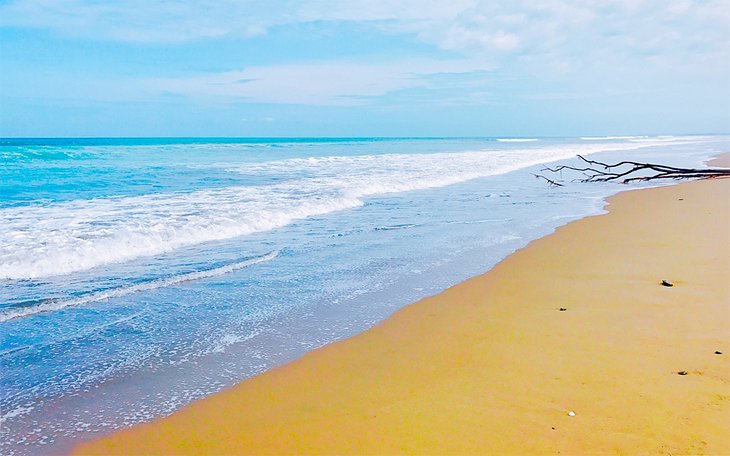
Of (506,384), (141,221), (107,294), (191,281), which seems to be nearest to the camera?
(506,384)

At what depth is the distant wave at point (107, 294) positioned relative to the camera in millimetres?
5199

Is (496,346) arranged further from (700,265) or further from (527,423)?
(700,265)

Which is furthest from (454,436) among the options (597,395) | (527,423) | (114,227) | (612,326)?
(114,227)

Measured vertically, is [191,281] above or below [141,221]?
below

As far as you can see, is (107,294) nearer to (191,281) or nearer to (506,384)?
(191,281)

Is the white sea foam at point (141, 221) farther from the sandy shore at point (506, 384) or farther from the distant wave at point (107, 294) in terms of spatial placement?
the sandy shore at point (506, 384)

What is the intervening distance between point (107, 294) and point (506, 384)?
14.0 feet

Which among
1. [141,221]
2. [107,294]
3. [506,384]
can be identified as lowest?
[107,294]

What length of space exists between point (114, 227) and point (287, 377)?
20.0ft

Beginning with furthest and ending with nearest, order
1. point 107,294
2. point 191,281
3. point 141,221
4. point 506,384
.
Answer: point 141,221
point 191,281
point 107,294
point 506,384

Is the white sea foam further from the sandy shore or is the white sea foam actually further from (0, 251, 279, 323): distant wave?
the sandy shore

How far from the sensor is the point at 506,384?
3.43 m

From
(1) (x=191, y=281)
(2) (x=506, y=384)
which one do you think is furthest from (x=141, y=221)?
(2) (x=506, y=384)

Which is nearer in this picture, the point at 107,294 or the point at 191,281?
the point at 107,294
